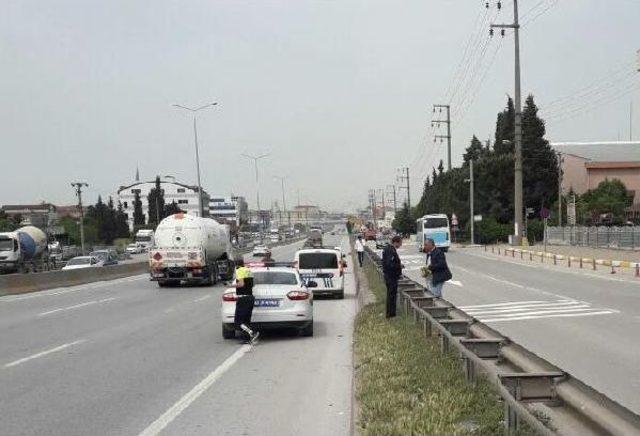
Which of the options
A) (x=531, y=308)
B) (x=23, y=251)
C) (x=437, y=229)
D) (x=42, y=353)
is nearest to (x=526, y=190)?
(x=437, y=229)

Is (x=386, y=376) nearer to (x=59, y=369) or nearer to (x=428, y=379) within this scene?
(x=428, y=379)

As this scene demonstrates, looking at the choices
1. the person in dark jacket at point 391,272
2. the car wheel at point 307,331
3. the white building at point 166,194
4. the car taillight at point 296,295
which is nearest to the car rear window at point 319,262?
the person in dark jacket at point 391,272

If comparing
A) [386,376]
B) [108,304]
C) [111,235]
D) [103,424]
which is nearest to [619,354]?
[386,376]

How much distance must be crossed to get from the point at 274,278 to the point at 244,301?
1390 millimetres

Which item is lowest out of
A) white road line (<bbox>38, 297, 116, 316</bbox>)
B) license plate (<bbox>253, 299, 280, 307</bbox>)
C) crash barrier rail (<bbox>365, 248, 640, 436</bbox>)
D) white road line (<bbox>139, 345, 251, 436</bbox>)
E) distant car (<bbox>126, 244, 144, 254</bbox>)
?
distant car (<bbox>126, 244, 144, 254</bbox>)

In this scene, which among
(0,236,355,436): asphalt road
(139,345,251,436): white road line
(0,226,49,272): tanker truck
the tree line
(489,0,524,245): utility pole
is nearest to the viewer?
(139,345,251,436): white road line

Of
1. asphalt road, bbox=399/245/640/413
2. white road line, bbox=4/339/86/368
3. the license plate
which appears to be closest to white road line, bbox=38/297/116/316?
white road line, bbox=4/339/86/368

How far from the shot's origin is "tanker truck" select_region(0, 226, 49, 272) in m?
48.4

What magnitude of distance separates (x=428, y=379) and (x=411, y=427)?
1837 millimetres

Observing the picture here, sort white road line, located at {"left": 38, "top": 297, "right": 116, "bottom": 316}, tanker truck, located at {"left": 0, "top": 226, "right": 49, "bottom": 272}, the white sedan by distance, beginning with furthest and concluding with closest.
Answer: tanker truck, located at {"left": 0, "top": 226, "right": 49, "bottom": 272}, white road line, located at {"left": 38, "top": 297, "right": 116, "bottom": 316}, the white sedan

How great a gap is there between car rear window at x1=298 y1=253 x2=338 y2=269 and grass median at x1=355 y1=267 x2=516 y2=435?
1345 cm

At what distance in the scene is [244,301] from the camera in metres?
13.8

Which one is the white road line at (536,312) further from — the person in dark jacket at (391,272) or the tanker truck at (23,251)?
the tanker truck at (23,251)

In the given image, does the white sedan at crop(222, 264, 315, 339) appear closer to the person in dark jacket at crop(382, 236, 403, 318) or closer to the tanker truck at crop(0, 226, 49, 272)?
the person in dark jacket at crop(382, 236, 403, 318)
